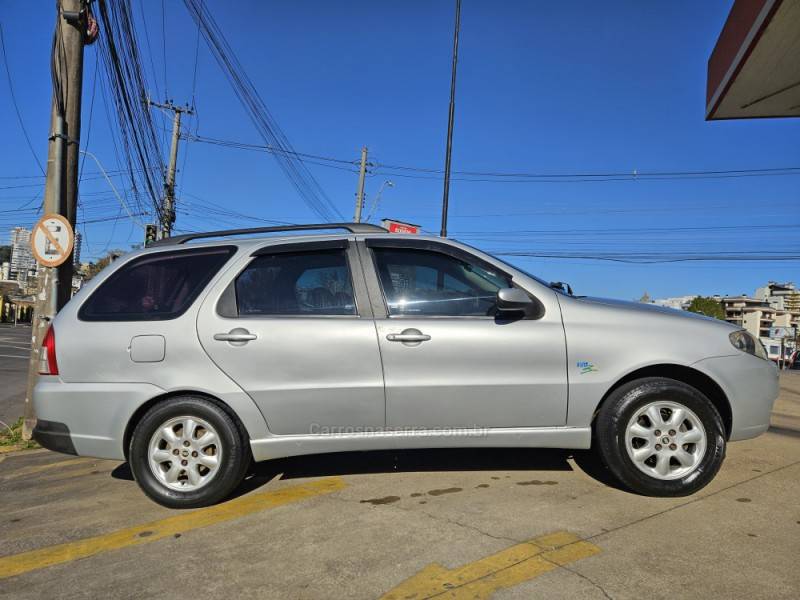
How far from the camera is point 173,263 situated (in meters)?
3.80

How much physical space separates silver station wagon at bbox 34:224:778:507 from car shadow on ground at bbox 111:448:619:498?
0.52m

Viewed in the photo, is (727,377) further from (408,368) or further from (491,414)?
(408,368)

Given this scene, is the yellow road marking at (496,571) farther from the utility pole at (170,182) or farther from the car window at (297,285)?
the utility pole at (170,182)

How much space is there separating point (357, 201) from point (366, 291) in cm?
2765

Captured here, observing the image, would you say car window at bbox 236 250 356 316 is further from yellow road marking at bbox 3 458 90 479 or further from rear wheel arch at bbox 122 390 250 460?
yellow road marking at bbox 3 458 90 479

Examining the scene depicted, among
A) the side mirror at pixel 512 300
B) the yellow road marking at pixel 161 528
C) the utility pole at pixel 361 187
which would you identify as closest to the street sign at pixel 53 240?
the yellow road marking at pixel 161 528

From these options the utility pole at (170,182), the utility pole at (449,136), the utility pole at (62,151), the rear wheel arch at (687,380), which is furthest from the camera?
the utility pole at (170,182)

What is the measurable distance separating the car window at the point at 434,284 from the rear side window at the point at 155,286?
1113 mm

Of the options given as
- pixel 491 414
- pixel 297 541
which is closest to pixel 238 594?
pixel 297 541

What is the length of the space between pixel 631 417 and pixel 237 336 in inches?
99.2

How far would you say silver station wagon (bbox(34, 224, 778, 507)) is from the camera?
3.41 metres

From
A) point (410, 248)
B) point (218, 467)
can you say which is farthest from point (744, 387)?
point (218, 467)

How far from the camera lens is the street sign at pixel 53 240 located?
5.79 m

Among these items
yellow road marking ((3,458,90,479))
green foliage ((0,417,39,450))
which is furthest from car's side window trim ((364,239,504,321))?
green foliage ((0,417,39,450))
